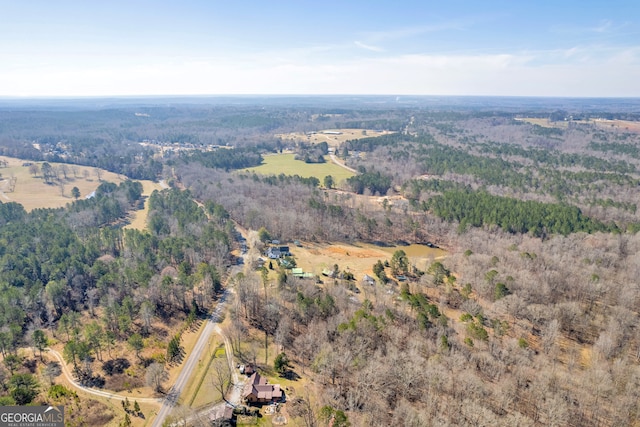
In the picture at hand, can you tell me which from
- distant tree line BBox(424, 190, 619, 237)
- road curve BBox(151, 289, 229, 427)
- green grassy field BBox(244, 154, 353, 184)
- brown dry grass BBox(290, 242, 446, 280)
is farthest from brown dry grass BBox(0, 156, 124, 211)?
distant tree line BBox(424, 190, 619, 237)

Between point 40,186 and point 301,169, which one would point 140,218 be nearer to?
point 40,186

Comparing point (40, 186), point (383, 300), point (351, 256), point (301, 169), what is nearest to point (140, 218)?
point (40, 186)

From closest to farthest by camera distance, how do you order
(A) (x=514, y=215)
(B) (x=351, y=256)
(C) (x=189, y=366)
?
(C) (x=189, y=366) → (B) (x=351, y=256) → (A) (x=514, y=215)

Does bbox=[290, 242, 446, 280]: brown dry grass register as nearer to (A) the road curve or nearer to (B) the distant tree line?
(B) the distant tree line

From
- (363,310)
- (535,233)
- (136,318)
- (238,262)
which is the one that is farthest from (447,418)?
(535,233)

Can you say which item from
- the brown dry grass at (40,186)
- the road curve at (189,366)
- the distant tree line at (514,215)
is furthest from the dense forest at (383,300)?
the brown dry grass at (40,186)

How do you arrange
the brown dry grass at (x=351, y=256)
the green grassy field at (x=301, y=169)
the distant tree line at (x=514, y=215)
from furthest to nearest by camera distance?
the green grassy field at (x=301, y=169), the distant tree line at (x=514, y=215), the brown dry grass at (x=351, y=256)

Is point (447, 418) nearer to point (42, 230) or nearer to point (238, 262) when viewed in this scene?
point (238, 262)

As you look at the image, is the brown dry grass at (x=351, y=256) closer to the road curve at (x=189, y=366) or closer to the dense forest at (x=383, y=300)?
the dense forest at (x=383, y=300)
